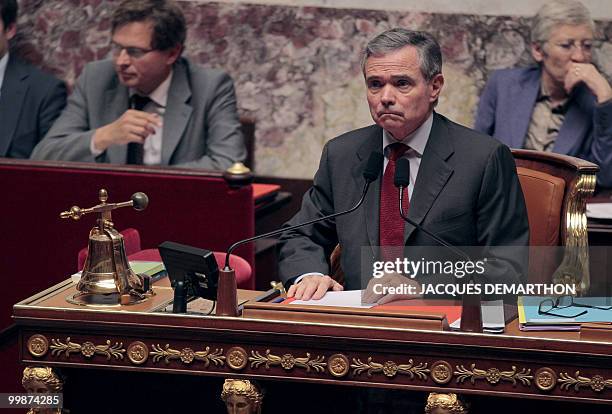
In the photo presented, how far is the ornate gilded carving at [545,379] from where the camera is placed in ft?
10.2

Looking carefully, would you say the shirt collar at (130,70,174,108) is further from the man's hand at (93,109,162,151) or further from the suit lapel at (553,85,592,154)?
the suit lapel at (553,85,592,154)

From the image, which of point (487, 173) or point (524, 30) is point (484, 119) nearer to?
point (524, 30)

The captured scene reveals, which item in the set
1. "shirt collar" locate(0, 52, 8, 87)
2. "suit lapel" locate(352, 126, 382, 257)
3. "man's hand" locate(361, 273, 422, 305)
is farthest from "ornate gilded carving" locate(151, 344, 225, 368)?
"shirt collar" locate(0, 52, 8, 87)

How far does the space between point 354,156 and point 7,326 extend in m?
1.92

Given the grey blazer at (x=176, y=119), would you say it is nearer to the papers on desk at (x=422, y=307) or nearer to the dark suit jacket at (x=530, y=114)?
the dark suit jacket at (x=530, y=114)

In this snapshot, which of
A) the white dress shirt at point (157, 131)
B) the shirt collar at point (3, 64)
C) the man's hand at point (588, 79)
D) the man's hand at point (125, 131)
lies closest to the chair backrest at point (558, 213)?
the man's hand at point (588, 79)

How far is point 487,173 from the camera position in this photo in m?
3.84

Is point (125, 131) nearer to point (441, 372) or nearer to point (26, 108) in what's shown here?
point (26, 108)

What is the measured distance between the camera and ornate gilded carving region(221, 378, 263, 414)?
10.8 feet

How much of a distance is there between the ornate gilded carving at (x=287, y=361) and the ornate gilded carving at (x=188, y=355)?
0.30 feet

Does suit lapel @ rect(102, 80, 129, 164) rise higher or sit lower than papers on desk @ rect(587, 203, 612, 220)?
higher

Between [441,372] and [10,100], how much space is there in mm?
3746

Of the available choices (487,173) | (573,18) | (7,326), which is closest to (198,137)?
(7,326)

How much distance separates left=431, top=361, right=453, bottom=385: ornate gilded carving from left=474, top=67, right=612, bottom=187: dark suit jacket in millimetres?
2736
